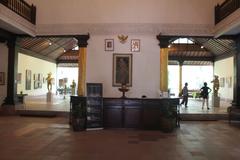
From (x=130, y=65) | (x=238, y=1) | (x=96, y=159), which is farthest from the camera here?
(x=130, y=65)

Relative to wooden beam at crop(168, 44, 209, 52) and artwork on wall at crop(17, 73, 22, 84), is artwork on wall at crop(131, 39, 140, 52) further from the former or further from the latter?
wooden beam at crop(168, 44, 209, 52)

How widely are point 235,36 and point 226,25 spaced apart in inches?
70.8

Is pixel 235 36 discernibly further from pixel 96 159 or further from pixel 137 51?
pixel 96 159

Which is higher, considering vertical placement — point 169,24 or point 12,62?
point 169,24

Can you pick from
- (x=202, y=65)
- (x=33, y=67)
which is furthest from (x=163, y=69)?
(x=202, y=65)

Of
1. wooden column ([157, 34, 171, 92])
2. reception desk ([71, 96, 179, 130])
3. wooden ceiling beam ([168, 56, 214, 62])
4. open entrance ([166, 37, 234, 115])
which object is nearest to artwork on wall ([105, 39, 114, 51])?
wooden column ([157, 34, 171, 92])

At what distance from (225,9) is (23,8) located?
26.0 ft

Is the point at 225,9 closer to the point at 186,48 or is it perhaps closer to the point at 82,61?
the point at 82,61

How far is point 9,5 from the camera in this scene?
34.1ft

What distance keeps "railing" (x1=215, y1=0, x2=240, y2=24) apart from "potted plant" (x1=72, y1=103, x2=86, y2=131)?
6376 millimetres

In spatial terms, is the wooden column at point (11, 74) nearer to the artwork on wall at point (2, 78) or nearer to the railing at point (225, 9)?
the artwork on wall at point (2, 78)

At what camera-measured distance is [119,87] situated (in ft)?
37.6

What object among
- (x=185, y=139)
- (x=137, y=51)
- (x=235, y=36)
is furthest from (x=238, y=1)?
(x=185, y=139)

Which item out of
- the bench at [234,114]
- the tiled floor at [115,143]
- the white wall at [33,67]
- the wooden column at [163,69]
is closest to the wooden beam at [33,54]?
the white wall at [33,67]
